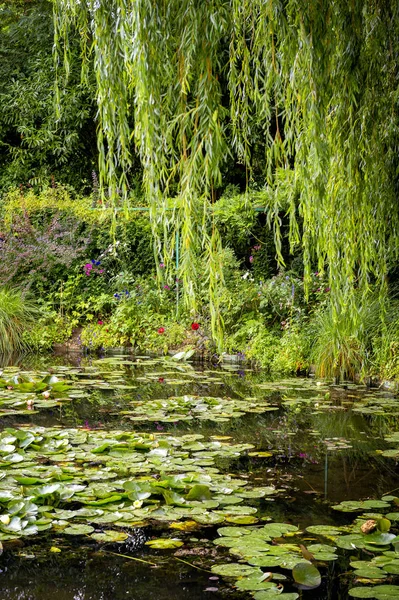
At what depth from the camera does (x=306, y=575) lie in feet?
8.93

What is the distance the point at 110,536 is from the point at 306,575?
0.90 m

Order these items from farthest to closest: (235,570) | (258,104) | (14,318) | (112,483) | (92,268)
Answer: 1. (92,268)
2. (14,318)
3. (112,483)
4. (258,104)
5. (235,570)

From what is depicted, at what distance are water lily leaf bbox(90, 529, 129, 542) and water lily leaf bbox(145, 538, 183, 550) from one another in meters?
0.12

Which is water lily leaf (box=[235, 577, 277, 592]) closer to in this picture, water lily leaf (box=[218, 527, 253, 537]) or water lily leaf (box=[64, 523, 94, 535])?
water lily leaf (box=[218, 527, 253, 537])

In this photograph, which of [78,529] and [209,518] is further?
[209,518]

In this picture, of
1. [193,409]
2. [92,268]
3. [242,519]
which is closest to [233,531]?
[242,519]

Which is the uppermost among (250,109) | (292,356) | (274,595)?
(250,109)

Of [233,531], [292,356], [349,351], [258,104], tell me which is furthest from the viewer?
[292,356]

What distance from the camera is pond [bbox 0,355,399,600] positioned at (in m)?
2.84

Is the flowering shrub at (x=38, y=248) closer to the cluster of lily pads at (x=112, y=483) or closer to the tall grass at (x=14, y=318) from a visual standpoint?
the tall grass at (x=14, y=318)

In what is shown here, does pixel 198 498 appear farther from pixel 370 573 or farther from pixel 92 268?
pixel 92 268

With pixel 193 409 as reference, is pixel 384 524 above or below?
above

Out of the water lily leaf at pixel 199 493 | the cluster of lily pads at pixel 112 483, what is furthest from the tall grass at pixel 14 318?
the water lily leaf at pixel 199 493

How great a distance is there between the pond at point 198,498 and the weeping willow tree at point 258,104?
94 cm
